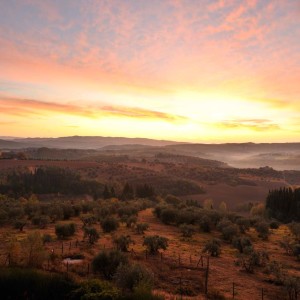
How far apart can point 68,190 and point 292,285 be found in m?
104

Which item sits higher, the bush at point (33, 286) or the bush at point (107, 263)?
the bush at point (33, 286)

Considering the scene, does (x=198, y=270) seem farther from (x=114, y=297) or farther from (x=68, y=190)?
(x=68, y=190)

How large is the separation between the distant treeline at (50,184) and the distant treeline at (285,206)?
56027 millimetres

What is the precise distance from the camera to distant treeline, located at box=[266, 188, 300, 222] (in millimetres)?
74500

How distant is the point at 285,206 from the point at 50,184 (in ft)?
266

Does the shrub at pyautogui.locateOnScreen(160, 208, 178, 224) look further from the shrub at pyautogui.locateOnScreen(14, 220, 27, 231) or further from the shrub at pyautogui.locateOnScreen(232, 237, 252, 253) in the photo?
the shrub at pyautogui.locateOnScreen(14, 220, 27, 231)

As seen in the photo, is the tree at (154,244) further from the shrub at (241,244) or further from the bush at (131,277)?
the bush at (131,277)

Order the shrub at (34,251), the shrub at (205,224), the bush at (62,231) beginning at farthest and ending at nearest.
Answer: the shrub at (205,224) → the bush at (62,231) → the shrub at (34,251)

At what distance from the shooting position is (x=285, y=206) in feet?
254

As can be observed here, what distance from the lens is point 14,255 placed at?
78.0 feet

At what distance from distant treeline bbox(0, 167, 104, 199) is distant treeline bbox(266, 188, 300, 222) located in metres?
56.0

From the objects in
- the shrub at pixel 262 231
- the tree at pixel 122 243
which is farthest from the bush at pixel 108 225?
the shrub at pixel 262 231

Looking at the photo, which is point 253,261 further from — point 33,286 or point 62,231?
point 62,231

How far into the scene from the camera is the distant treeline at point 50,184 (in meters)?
109
